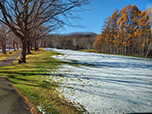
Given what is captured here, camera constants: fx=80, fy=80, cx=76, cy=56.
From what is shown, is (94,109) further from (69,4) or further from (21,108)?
(69,4)

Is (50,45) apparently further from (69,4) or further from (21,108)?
(21,108)

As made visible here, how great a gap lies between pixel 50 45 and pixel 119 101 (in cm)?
7420

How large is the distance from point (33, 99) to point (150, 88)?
17.4ft

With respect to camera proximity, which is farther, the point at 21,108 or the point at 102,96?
the point at 102,96

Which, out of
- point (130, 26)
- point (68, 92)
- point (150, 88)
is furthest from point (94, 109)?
point (130, 26)

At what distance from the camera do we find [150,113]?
242cm

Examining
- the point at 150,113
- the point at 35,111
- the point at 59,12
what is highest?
the point at 59,12

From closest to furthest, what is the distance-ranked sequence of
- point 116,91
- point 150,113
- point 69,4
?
point 150,113, point 116,91, point 69,4

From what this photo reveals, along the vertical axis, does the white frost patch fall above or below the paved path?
above

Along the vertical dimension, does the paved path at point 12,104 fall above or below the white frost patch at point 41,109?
below

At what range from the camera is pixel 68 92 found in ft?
12.0

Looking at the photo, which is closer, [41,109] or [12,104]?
[41,109]

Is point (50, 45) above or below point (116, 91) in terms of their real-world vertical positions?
above

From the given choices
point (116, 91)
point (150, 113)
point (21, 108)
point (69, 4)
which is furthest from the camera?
point (69, 4)
